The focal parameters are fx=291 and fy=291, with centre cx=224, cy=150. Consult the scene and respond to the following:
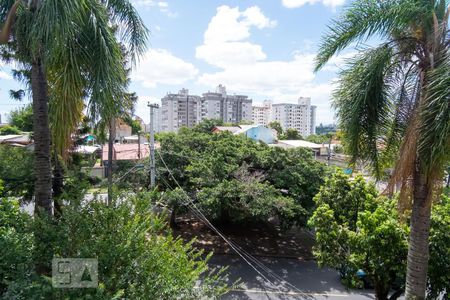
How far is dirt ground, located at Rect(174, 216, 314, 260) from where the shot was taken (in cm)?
1370

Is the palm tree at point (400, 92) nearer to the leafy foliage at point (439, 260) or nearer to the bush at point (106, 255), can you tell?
the leafy foliage at point (439, 260)

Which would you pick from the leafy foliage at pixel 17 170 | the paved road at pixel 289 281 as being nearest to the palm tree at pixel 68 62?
the leafy foliage at pixel 17 170

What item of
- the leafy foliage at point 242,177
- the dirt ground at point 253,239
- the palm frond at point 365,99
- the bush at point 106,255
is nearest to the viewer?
the bush at point 106,255

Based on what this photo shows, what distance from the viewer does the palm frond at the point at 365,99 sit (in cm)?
504

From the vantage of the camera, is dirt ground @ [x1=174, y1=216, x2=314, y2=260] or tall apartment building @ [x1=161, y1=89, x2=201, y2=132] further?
tall apartment building @ [x1=161, y1=89, x2=201, y2=132]

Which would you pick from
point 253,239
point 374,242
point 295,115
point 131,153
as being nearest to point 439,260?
point 374,242

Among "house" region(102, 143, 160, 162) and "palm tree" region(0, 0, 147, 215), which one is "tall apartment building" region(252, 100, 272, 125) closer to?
"house" region(102, 143, 160, 162)

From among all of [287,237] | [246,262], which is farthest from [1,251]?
[287,237]

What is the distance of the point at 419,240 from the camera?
17.1 feet

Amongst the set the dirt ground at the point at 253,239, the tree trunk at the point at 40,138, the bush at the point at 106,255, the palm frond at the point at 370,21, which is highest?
the palm frond at the point at 370,21

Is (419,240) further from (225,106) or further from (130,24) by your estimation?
(225,106)

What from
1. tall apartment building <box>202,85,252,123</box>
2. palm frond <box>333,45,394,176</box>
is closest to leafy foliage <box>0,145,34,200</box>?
palm frond <box>333,45,394,176</box>

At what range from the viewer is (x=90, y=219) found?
450 cm

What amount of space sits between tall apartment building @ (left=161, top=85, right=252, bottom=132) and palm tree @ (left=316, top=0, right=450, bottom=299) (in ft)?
257
